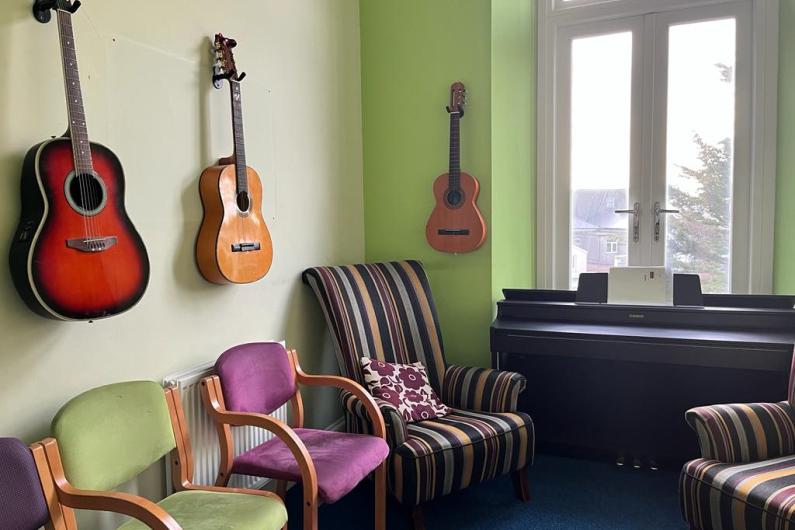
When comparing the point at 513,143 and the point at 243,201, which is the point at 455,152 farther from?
the point at 243,201

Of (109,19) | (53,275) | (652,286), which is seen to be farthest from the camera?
(652,286)

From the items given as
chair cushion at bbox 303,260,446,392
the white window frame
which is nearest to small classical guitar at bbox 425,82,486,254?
chair cushion at bbox 303,260,446,392

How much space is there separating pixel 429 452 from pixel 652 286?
1.39 meters

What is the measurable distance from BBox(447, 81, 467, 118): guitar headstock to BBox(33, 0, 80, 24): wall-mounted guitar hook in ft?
5.89

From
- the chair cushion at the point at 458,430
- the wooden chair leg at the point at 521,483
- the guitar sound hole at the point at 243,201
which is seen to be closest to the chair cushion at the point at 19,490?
the guitar sound hole at the point at 243,201

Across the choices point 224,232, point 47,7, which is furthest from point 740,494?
point 47,7

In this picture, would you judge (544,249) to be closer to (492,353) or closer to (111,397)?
(492,353)

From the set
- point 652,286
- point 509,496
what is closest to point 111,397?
point 509,496

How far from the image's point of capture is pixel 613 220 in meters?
3.24

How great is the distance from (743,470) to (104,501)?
1.85 m

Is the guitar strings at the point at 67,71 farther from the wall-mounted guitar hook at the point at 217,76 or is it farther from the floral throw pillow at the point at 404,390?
the floral throw pillow at the point at 404,390

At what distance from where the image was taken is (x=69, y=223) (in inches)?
58.7

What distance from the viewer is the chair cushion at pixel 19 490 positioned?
128 centimetres

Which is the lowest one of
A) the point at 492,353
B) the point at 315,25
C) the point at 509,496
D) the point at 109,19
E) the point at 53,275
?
the point at 509,496
